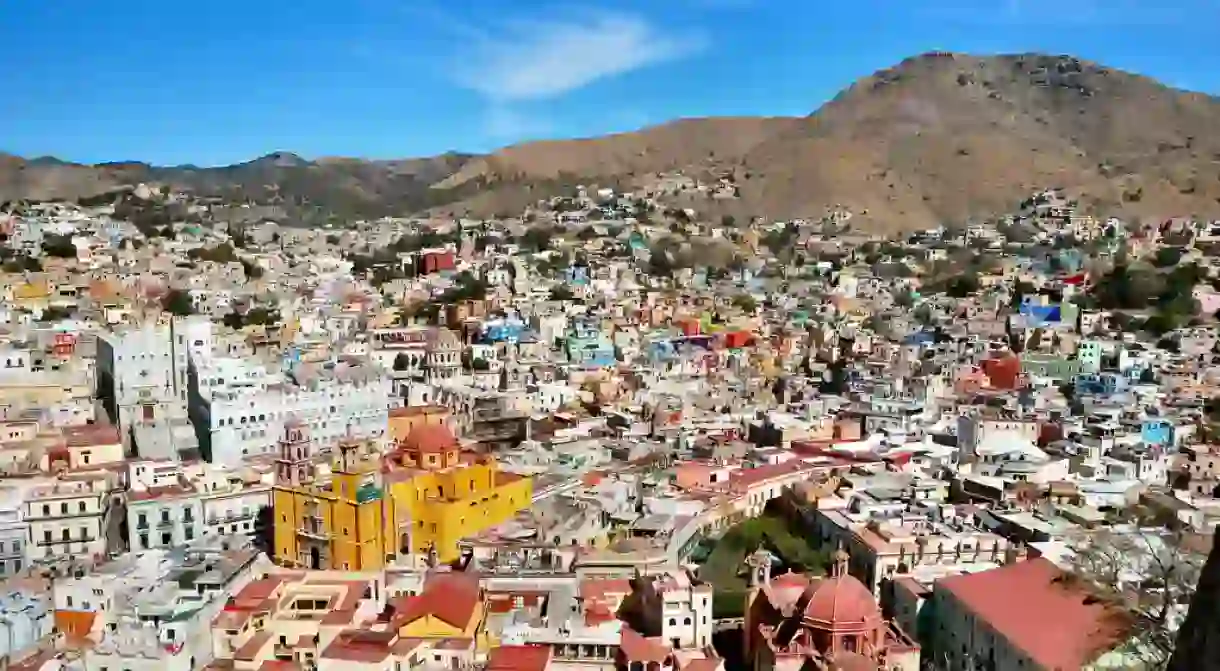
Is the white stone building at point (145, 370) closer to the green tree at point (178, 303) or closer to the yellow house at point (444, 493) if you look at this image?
the yellow house at point (444, 493)

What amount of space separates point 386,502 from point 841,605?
340 inches

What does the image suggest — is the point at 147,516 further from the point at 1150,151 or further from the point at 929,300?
the point at 1150,151

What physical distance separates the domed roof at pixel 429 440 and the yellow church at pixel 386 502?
0.02 metres

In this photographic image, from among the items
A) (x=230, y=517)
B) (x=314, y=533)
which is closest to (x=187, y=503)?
(x=230, y=517)

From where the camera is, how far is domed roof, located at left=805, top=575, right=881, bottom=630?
642 inches

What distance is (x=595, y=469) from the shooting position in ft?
89.1

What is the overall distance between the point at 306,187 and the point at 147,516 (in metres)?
114

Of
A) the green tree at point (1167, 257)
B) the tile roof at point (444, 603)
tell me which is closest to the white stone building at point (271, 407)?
the tile roof at point (444, 603)

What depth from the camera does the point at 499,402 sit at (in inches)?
1331

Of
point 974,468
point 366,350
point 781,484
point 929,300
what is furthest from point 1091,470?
point 929,300

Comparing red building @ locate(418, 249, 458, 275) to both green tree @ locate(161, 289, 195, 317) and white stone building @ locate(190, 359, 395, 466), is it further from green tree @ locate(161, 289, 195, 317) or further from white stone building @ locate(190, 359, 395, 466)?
white stone building @ locate(190, 359, 395, 466)

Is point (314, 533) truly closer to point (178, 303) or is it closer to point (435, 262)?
point (178, 303)

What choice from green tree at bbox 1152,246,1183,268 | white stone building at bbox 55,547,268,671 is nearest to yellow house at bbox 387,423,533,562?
white stone building at bbox 55,547,268,671

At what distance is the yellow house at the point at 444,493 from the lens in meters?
21.8
